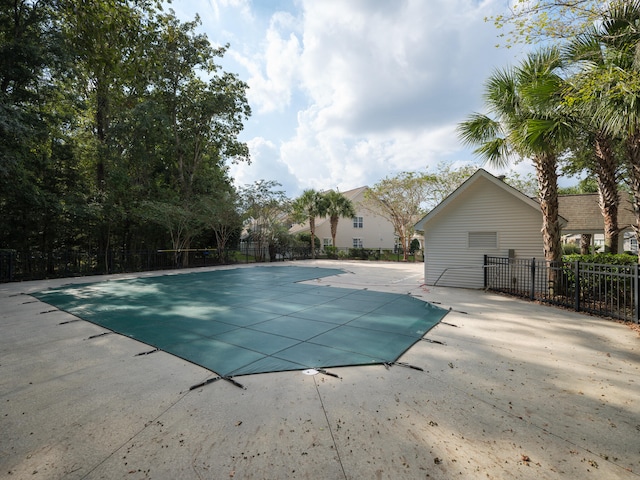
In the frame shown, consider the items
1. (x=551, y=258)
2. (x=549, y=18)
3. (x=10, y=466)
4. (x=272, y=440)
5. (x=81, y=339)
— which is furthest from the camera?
(x=551, y=258)

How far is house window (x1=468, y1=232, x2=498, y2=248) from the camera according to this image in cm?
1063

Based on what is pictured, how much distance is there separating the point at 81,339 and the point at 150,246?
15177mm

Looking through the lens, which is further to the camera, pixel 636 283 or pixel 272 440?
pixel 636 283

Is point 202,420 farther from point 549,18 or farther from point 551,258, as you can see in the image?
point 551,258

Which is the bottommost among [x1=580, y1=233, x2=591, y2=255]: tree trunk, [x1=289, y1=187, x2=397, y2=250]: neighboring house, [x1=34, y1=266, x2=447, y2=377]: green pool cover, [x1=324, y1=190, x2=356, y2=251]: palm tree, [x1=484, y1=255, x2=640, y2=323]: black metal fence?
[x1=34, y1=266, x2=447, y2=377]: green pool cover

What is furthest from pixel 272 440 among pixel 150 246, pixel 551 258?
pixel 150 246

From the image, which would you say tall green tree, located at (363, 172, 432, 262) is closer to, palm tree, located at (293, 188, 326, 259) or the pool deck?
palm tree, located at (293, 188, 326, 259)

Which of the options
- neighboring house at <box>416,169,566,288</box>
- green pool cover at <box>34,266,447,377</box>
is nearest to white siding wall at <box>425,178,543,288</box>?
neighboring house at <box>416,169,566,288</box>

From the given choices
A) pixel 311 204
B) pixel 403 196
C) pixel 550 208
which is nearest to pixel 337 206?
pixel 311 204

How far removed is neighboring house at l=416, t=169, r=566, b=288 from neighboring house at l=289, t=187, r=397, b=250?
2094 centimetres

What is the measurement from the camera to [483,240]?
10.8m

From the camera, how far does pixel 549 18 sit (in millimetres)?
5492

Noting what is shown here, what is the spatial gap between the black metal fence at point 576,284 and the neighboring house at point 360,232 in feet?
73.9

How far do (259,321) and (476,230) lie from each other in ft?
28.8
